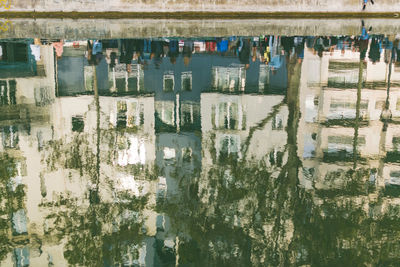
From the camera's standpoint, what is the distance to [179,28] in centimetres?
4625

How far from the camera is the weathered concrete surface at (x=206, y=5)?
164 ft

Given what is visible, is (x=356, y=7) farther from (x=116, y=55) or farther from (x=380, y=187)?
(x=380, y=187)

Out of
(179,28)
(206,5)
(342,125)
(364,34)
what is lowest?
(342,125)

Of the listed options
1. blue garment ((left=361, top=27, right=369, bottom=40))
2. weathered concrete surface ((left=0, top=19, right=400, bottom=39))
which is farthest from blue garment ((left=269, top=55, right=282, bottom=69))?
blue garment ((left=361, top=27, right=369, bottom=40))

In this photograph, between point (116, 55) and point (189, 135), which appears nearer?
point (189, 135)

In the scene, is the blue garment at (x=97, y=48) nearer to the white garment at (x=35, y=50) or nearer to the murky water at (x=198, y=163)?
the murky water at (x=198, y=163)

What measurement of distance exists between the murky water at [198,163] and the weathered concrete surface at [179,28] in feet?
32.9

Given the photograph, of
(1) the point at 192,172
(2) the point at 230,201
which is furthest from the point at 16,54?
(2) the point at 230,201

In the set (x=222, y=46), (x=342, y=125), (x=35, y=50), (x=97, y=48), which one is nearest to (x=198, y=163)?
(x=342, y=125)

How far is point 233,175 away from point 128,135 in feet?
16.5

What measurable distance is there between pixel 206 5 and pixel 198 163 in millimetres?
36972

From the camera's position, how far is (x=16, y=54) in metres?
32.9

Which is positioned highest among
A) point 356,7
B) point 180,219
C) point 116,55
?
point 356,7

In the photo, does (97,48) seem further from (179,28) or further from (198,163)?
(198,163)
